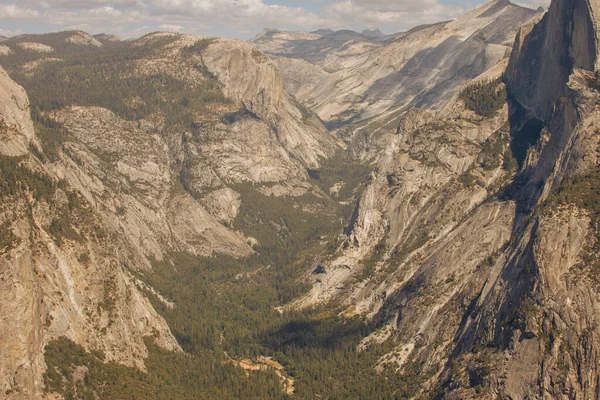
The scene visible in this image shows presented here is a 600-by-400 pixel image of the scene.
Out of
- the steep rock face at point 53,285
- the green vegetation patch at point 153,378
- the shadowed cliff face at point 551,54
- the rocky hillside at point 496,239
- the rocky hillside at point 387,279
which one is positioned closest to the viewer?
the steep rock face at point 53,285

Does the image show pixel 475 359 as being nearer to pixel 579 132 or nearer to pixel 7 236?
pixel 579 132

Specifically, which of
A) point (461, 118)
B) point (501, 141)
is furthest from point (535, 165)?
point (461, 118)

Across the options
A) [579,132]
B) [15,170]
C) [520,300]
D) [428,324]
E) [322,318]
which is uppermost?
[579,132]

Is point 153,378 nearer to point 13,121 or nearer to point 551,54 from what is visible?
point 13,121

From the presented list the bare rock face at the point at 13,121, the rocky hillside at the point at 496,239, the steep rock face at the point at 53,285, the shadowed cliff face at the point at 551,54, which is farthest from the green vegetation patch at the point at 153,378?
the shadowed cliff face at the point at 551,54

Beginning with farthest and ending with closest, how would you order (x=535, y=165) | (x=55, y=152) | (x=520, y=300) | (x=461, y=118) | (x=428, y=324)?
(x=461, y=118) → (x=55, y=152) → (x=535, y=165) → (x=428, y=324) → (x=520, y=300)

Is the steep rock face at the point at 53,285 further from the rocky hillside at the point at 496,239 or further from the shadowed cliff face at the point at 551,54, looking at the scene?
the shadowed cliff face at the point at 551,54

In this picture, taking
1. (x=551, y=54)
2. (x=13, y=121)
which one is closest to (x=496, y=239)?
(x=551, y=54)

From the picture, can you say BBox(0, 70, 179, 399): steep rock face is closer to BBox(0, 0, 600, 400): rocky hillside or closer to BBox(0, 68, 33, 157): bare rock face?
BBox(0, 0, 600, 400): rocky hillside
